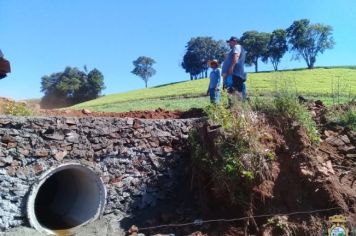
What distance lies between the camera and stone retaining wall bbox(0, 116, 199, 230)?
25.3 feet

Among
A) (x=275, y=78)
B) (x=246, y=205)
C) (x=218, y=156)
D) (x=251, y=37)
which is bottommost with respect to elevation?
(x=246, y=205)

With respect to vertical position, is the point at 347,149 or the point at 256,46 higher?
the point at 256,46

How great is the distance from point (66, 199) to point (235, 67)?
15.7 ft

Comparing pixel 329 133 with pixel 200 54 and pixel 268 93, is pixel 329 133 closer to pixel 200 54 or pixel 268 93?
pixel 268 93

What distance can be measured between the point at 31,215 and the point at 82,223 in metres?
1.07

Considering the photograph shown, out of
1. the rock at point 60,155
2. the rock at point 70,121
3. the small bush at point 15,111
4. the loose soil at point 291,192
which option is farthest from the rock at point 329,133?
the small bush at point 15,111

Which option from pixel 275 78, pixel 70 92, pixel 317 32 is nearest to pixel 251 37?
pixel 317 32

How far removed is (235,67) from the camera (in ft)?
32.9

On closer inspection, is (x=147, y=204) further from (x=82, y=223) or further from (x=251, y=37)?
(x=251, y=37)

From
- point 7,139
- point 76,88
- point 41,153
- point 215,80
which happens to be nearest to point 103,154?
point 41,153

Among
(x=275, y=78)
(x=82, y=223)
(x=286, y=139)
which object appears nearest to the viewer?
(x=286, y=139)

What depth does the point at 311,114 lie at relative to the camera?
29.0 feet

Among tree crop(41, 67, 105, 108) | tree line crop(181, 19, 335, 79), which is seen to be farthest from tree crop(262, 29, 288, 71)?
tree crop(41, 67, 105, 108)

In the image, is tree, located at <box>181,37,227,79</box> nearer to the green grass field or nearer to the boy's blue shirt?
the green grass field
